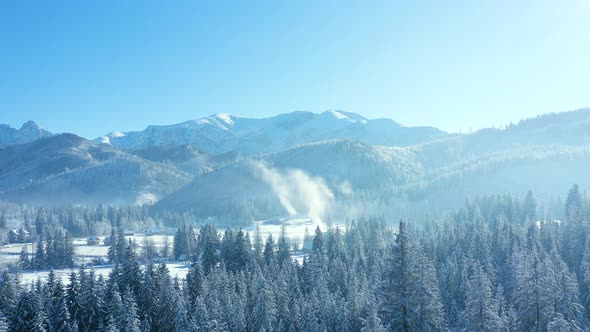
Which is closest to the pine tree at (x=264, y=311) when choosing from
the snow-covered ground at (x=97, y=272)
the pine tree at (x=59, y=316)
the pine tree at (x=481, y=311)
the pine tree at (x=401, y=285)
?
the pine tree at (x=59, y=316)

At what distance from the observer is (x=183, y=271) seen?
115938 mm

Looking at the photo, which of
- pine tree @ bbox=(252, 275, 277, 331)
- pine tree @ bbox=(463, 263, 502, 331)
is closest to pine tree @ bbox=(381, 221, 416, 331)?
pine tree @ bbox=(463, 263, 502, 331)

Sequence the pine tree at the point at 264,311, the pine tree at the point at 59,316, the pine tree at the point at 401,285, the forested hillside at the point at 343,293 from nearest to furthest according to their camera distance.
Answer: the pine tree at the point at 401,285, the forested hillside at the point at 343,293, the pine tree at the point at 59,316, the pine tree at the point at 264,311

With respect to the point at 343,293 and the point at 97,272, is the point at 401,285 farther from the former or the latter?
the point at 97,272

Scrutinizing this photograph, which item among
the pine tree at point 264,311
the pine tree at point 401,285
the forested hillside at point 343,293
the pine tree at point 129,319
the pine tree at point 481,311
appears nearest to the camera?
the pine tree at point 401,285

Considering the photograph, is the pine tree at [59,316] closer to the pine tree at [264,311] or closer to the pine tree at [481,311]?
the pine tree at [264,311]

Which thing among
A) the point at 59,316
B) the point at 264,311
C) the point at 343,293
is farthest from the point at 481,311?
the point at 59,316

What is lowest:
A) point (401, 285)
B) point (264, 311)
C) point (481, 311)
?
point (264, 311)

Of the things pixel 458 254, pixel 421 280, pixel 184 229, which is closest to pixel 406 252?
pixel 421 280

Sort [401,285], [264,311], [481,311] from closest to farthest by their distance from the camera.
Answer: [401,285] < [481,311] < [264,311]

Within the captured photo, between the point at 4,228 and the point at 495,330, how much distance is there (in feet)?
703

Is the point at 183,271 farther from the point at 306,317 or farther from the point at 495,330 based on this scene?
the point at 495,330

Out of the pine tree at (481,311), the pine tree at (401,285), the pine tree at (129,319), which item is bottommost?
the pine tree at (129,319)

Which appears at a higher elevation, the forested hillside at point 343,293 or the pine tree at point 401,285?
the pine tree at point 401,285
